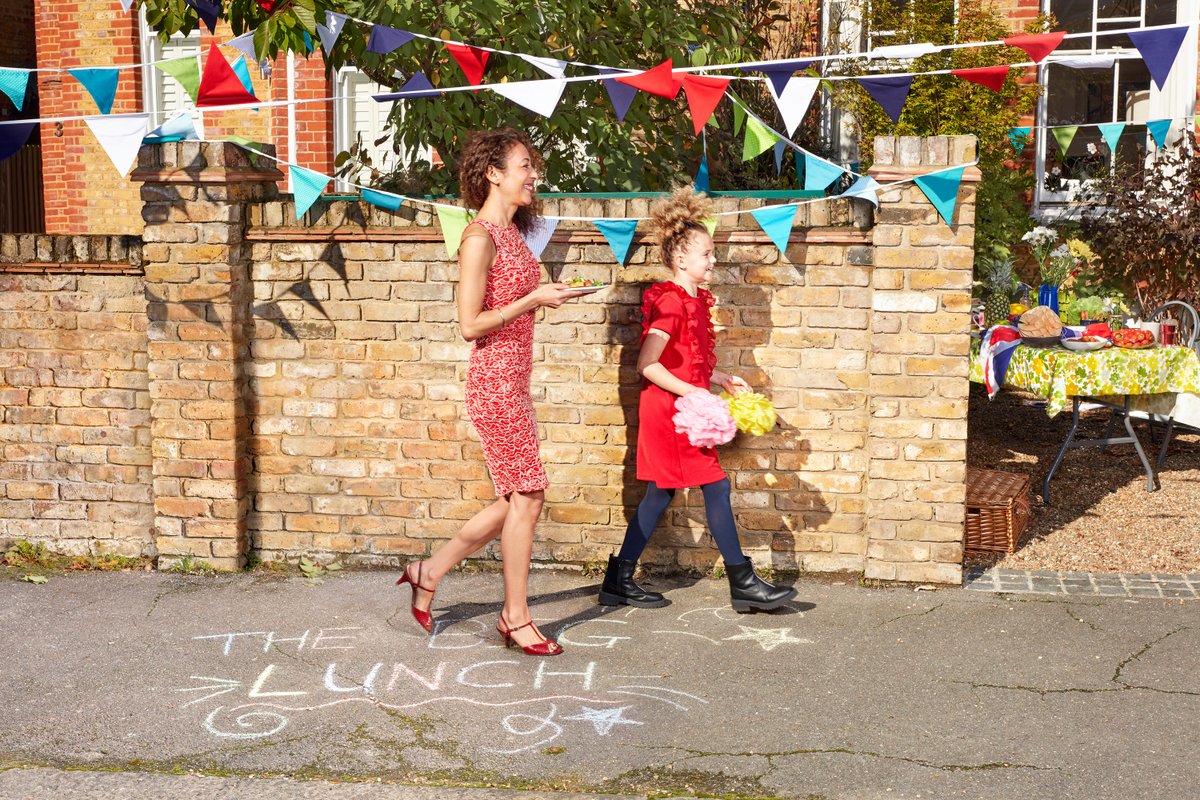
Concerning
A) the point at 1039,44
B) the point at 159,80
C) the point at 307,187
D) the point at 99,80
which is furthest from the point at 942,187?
the point at 159,80

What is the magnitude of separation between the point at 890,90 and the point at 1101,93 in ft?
23.3

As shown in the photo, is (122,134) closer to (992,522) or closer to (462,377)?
(462,377)

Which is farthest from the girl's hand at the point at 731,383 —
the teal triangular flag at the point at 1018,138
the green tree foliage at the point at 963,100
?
the teal triangular flag at the point at 1018,138

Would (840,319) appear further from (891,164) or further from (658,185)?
(658,185)

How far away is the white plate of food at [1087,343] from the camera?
7707 millimetres

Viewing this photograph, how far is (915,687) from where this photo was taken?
4895 mm

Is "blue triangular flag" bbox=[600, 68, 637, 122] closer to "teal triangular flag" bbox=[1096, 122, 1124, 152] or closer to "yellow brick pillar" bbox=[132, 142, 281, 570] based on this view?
"yellow brick pillar" bbox=[132, 142, 281, 570]

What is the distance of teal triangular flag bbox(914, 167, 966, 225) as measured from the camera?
5820 millimetres

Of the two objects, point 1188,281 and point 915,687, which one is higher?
point 1188,281

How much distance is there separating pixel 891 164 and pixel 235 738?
364cm

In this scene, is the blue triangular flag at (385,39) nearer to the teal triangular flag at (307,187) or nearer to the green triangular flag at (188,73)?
the teal triangular flag at (307,187)

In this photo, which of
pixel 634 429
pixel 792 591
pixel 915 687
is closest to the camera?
pixel 915 687

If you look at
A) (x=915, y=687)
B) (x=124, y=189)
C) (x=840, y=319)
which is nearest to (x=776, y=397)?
(x=840, y=319)

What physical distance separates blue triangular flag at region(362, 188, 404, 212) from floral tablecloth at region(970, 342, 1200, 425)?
3809 millimetres
